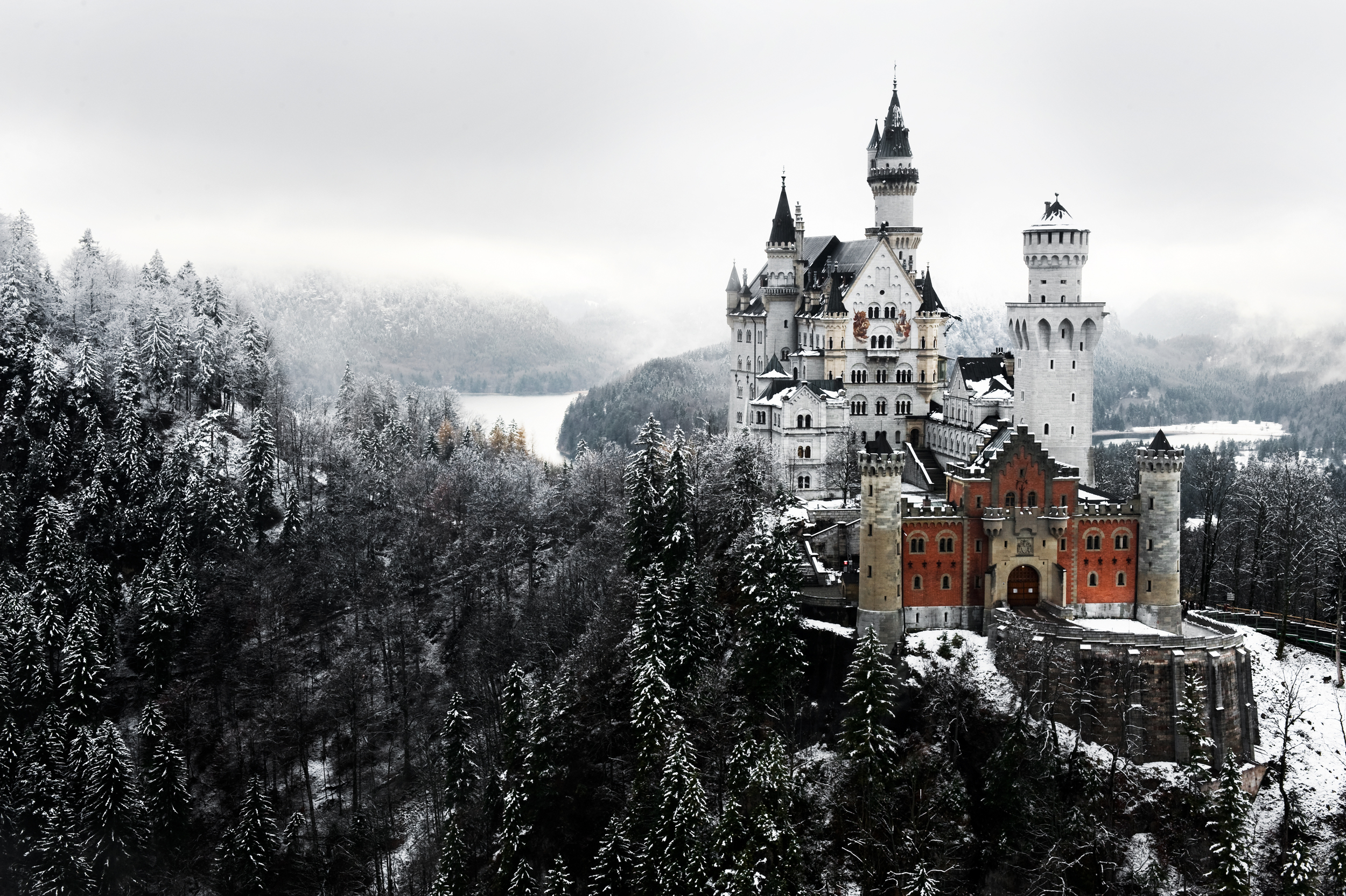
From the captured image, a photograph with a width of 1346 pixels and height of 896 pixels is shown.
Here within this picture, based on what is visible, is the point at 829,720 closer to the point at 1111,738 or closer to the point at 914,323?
the point at 1111,738

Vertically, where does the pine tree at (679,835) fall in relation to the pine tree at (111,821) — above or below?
above

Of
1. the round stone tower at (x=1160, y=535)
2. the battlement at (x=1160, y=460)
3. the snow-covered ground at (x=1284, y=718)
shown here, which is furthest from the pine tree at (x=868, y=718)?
the battlement at (x=1160, y=460)

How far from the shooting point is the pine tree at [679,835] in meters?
46.9

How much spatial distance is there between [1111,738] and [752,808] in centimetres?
1589

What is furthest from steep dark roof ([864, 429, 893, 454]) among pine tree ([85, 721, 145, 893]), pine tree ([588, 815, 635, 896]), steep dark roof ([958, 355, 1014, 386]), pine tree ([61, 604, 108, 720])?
pine tree ([61, 604, 108, 720])

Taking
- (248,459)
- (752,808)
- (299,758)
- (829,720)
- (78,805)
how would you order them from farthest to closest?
1. (248,459)
2. (299,758)
3. (78,805)
4. (829,720)
5. (752,808)

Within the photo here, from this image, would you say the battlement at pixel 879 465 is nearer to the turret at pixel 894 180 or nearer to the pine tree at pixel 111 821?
the turret at pixel 894 180

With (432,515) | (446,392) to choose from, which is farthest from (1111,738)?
(446,392)

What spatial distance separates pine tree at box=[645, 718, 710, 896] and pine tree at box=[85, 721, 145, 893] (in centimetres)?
3223

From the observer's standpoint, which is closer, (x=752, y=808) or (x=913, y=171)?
(x=752, y=808)

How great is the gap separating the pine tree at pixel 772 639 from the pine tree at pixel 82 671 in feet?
143

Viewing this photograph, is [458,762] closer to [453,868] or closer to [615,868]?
[453,868]

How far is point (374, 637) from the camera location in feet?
279

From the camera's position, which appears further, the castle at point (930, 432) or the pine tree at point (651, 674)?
the castle at point (930, 432)
